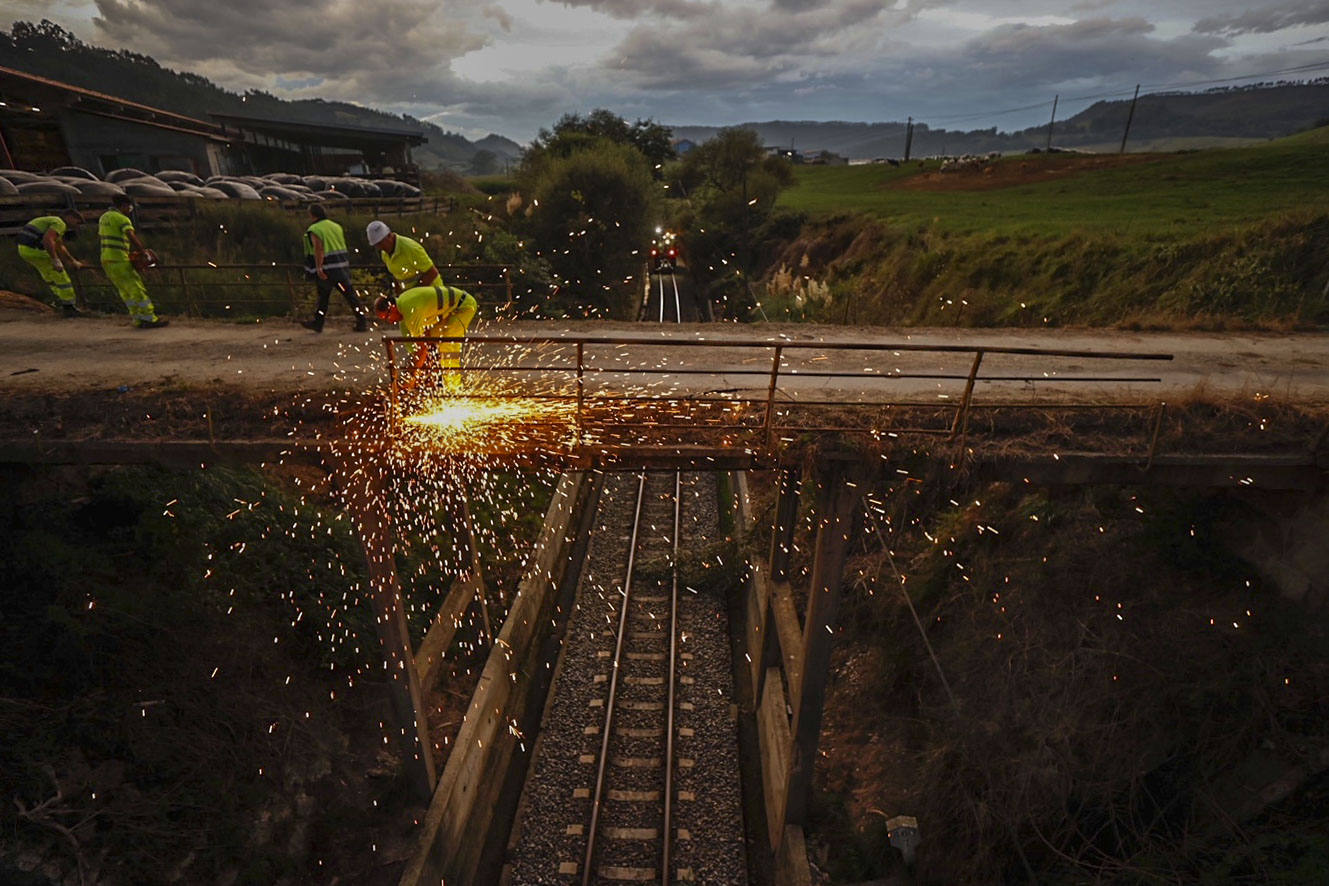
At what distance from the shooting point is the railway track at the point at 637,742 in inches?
353

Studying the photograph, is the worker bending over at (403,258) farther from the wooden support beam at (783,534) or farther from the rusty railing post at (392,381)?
the wooden support beam at (783,534)

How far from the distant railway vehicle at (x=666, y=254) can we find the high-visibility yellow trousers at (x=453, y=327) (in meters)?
26.3

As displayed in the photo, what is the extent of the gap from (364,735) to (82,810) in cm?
318

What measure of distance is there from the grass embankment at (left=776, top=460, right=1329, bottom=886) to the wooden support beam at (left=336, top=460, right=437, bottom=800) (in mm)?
5506

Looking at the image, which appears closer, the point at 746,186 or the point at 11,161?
the point at 11,161

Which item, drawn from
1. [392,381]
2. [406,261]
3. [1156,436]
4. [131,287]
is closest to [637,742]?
[392,381]

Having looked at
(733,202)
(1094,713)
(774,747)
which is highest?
(733,202)

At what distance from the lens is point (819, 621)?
23.7ft

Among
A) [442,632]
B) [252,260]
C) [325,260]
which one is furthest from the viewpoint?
[252,260]

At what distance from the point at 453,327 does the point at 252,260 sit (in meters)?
14.0

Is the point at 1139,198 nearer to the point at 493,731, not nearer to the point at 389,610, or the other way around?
the point at 493,731

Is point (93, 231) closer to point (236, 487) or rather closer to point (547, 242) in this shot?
point (236, 487)

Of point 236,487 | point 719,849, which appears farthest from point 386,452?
point 719,849

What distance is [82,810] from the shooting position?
20.2ft
